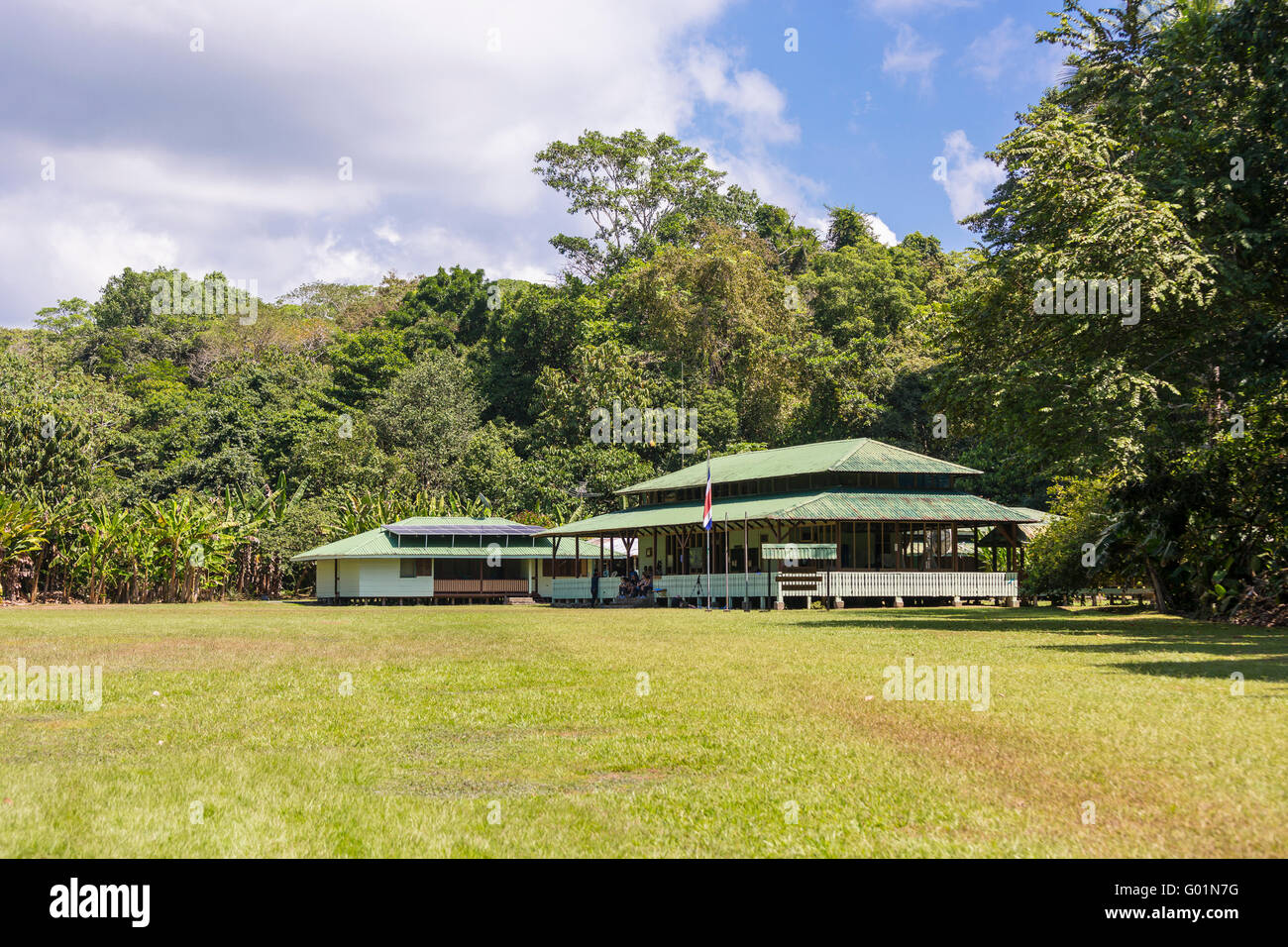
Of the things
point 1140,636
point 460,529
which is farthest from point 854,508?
point 460,529

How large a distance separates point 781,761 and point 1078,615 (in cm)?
2513

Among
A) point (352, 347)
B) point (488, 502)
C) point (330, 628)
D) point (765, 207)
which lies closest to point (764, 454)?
point (488, 502)

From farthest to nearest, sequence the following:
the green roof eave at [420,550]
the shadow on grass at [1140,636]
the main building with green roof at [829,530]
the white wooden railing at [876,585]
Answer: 1. the green roof eave at [420,550]
2. the main building with green roof at [829,530]
3. the white wooden railing at [876,585]
4. the shadow on grass at [1140,636]

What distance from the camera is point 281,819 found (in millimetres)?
6504

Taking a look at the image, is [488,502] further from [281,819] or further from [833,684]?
[281,819]

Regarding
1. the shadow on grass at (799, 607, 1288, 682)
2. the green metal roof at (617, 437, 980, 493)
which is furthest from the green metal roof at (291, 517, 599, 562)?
the shadow on grass at (799, 607, 1288, 682)

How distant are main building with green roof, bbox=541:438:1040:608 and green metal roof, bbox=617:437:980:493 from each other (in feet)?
0.26

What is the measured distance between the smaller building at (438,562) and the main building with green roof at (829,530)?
2.80 meters

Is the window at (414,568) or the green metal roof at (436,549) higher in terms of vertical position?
the green metal roof at (436,549)

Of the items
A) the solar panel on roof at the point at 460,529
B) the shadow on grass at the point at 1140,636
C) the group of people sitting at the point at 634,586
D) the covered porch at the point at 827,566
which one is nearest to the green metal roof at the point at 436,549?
the solar panel on roof at the point at 460,529

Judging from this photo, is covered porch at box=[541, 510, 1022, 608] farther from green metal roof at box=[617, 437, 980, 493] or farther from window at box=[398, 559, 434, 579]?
window at box=[398, 559, 434, 579]

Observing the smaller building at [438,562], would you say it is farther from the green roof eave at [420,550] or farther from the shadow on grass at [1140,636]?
the shadow on grass at [1140,636]

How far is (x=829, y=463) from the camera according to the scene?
44562 millimetres

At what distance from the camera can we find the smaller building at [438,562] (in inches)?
2095
